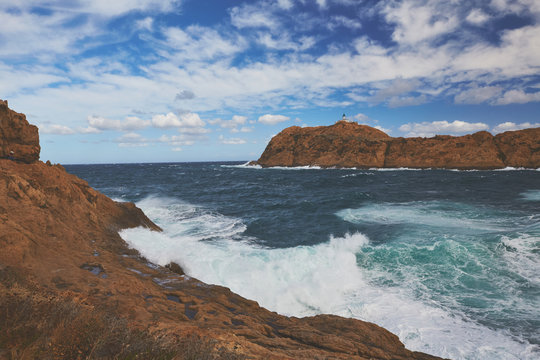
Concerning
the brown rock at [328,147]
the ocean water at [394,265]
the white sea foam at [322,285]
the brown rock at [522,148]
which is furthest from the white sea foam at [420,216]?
the brown rock at [522,148]

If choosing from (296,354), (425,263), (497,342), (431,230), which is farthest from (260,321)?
(431,230)

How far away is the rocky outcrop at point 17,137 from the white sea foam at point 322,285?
5.03 m

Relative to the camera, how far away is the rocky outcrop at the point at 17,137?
1054cm

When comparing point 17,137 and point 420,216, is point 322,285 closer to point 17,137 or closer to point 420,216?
point 420,216

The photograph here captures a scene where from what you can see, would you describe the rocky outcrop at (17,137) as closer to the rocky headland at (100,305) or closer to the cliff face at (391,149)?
the rocky headland at (100,305)

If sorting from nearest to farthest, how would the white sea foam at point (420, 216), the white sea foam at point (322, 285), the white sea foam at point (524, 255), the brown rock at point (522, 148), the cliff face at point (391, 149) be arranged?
1. the white sea foam at point (322, 285)
2. the white sea foam at point (524, 255)
3. the white sea foam at point (420, 216)
4. the brown rock at point (522, 148)
5. the cliff face at point (391, 149)

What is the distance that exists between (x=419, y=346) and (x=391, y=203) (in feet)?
63.6

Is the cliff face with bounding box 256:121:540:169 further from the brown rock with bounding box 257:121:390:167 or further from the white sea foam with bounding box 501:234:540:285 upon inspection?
the white sea foam with bounding box 501:234:540:285

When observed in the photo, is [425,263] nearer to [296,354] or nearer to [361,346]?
[361,346]

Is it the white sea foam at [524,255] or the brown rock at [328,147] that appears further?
the brown rock at [328,147]

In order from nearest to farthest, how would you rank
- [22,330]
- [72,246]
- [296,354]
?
[22,330] < [296,354] < [72,246]

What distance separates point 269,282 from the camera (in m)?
10.1

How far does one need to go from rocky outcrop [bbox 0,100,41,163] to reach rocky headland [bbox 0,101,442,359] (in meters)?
0.04

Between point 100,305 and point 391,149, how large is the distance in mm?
94562
